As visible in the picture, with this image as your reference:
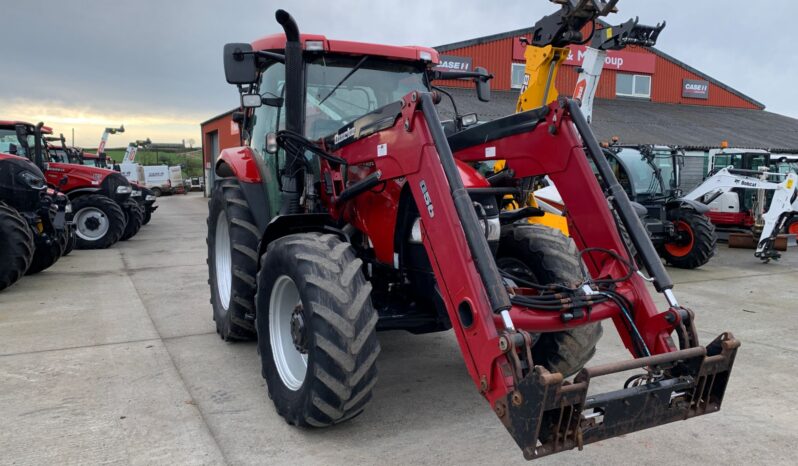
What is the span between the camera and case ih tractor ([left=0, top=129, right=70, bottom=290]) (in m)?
7.36

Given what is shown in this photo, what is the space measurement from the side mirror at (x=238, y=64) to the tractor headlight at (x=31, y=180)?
583 cm

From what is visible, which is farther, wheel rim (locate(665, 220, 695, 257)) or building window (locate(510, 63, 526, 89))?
building window (locate(510, 63, 526, 89))

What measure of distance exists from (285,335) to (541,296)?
5.46 feet

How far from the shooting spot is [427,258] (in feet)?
→ 12.0

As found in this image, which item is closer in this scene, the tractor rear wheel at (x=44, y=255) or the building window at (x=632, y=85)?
the tractor rear wheel at (x=44, y=255)

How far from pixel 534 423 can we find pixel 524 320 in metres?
0.69

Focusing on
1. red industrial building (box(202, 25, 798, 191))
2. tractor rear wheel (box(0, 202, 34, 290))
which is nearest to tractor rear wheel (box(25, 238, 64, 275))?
tractor rear wheel (box(0, 202, 34, 290))

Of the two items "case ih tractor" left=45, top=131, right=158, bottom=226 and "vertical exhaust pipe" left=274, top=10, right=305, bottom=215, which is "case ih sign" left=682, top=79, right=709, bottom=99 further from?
"vertical exhaust pipe" left=274, top=10, right=305, bottom=215

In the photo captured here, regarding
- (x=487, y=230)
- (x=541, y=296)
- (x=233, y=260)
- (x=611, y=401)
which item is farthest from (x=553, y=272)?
(x=233, y=260)

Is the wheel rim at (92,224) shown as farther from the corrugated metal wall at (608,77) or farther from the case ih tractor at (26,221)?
the corrugated metal wall at (608,77)

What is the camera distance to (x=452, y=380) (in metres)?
4.57

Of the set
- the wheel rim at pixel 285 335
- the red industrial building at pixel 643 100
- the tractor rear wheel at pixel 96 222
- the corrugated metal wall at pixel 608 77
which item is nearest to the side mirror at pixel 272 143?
the wheel rim at pixel 285 335

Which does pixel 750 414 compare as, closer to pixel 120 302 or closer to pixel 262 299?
pixel 262 299

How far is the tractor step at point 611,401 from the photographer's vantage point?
245 centimetres
